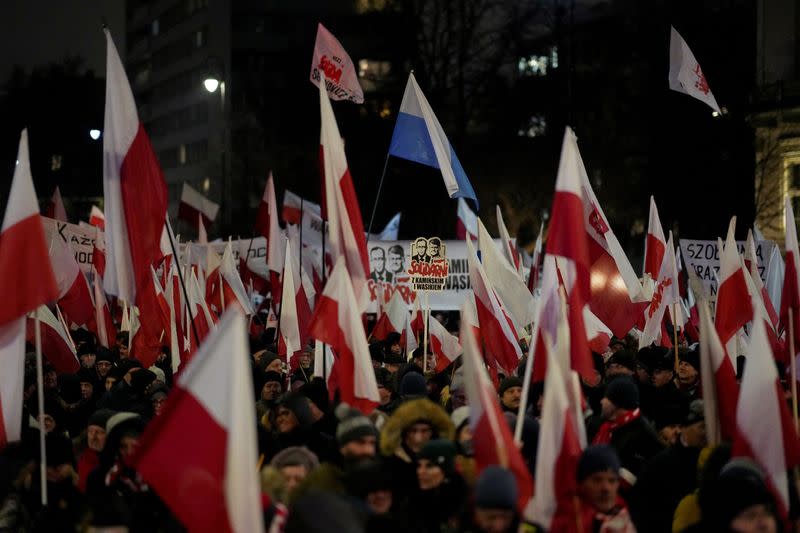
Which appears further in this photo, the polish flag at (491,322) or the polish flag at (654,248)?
the polish flag at (654,248)

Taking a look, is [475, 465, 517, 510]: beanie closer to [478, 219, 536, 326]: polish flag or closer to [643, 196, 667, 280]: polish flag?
[478, 219, 536, 326]: polish flag

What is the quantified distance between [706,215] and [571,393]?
3657 centimetres

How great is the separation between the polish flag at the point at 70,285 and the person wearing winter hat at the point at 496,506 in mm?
10229

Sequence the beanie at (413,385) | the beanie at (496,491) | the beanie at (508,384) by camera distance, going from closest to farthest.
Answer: the beanie at (496,491)
the beanie at (508,384)
the beanie at (413,385)

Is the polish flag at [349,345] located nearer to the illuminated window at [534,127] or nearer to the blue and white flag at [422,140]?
the blue and white flag at [422,140]

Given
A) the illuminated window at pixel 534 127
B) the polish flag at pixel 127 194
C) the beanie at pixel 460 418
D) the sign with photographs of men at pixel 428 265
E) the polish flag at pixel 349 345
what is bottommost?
the beanie at pixel 460 418

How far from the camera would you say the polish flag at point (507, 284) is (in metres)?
14.8

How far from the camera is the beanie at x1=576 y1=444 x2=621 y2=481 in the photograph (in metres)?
6.68

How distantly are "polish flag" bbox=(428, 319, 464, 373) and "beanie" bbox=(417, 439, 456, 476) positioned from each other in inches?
293

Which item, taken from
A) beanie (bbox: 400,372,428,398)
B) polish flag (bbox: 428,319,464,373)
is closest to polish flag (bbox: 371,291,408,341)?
polish flag (bbox: 428,319,464,373)

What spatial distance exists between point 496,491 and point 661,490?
6.97 feet

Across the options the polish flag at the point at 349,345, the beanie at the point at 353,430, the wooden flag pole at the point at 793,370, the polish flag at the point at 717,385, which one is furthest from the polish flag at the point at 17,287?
the wooden flag pole at the point at 793,370

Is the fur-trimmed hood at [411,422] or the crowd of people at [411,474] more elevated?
the fur-trimmed hood at [411,422]

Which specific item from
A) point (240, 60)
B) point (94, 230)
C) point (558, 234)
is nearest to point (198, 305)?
point (94, 230)
